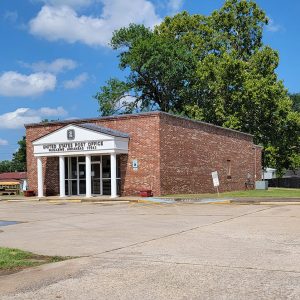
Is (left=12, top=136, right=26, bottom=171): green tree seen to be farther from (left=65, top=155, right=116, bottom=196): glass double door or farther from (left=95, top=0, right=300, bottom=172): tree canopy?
(left=65, top=155, right=116, bottom=196): glass double door

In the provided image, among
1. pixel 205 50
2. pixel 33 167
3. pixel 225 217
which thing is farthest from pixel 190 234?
pixel 205 50

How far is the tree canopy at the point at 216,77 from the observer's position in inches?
1875

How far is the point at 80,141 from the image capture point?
94.4 ft

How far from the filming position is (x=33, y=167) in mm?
33219

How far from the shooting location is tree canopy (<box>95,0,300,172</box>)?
47625 mm

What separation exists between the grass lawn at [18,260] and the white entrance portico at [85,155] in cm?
1826

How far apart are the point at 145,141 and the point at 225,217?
12594 millimetres

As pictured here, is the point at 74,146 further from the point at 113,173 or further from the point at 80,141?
the point at 113,173

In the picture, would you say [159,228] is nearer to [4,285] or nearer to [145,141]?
[4,285]

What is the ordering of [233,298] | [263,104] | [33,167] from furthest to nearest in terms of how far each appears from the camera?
[263,104] → [33,167] → [233,298]

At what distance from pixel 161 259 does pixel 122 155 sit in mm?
20605

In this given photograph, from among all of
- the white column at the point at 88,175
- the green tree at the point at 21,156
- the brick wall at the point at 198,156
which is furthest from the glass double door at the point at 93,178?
the green tree at the point at 21,156

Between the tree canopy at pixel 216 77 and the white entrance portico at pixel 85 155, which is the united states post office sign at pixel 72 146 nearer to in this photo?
the white entrance portico at pixel 85 155

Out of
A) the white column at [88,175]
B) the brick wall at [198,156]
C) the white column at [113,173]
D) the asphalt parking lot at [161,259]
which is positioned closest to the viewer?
the asphalt parking lot at [161,259]
